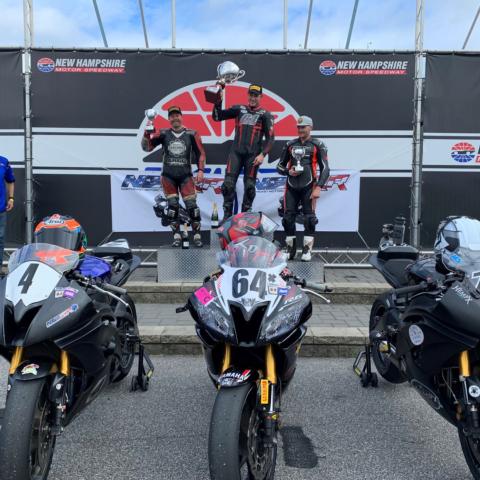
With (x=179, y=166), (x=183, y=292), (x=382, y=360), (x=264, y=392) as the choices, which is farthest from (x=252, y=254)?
(x=179, y=166)

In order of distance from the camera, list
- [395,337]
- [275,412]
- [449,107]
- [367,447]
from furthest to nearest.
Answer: [449,107] < [395,337] < [367,447] < [275,412]

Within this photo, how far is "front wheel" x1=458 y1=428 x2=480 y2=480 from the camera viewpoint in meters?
2.13

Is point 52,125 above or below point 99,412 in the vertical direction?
above

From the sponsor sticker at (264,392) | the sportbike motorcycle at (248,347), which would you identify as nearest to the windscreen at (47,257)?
the sportbike motorcycle at (248,347)

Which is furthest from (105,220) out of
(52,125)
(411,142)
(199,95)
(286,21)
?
(411,142)

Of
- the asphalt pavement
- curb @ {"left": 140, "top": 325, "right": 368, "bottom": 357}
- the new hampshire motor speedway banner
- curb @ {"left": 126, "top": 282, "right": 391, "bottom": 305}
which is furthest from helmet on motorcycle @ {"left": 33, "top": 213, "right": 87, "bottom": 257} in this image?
the new hampshire motor speedway banner

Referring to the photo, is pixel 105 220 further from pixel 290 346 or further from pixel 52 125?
pixel 290 346

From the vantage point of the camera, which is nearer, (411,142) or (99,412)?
(99,412)

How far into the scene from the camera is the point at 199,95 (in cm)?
666

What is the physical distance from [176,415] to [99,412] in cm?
53

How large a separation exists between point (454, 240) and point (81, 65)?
6059mm

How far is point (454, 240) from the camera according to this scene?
2352 mm

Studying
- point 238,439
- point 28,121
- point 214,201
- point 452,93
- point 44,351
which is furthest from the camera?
point 214,201

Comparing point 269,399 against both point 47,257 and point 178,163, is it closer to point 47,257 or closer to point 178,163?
point 47,257
